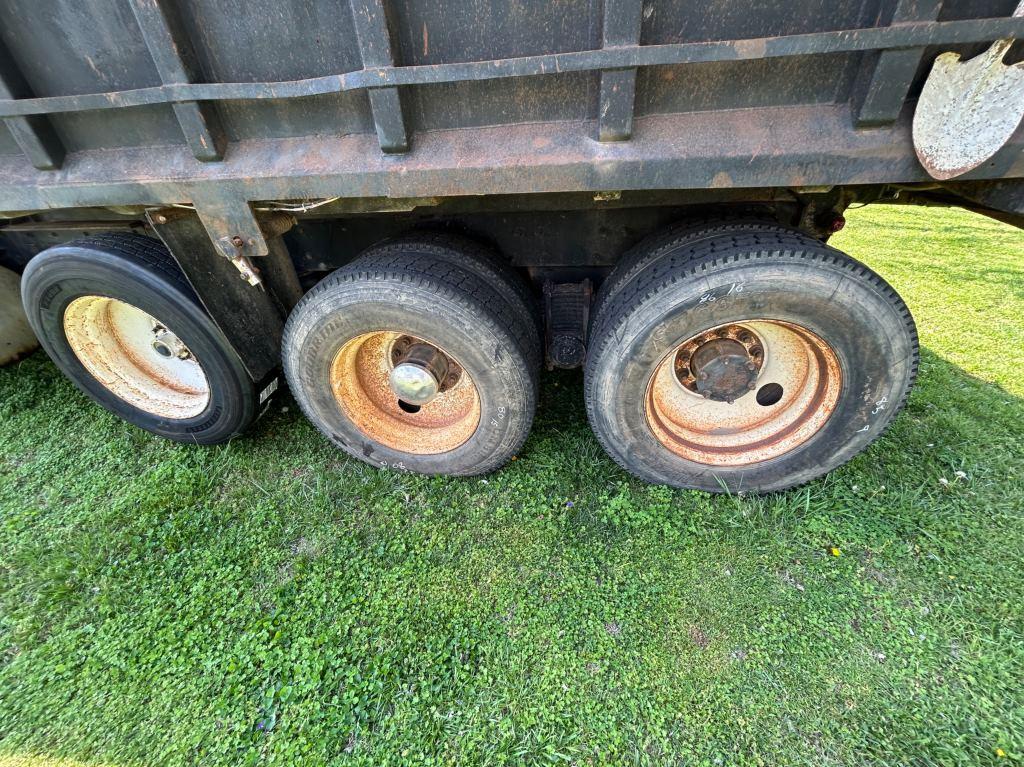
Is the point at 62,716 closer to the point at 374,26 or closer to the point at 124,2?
the point at 124,2

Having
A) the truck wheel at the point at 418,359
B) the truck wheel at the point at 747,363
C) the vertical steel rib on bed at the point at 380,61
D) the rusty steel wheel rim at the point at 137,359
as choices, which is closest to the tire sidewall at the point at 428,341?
the truck wheel at the point at 418,359

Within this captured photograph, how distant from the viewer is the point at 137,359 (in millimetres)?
3172

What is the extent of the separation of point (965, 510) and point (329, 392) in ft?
10.1

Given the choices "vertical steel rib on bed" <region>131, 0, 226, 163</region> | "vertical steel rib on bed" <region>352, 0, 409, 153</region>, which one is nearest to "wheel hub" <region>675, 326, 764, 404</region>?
"vertical steel rib on bed" <region>352, 0, 409, 153</region>

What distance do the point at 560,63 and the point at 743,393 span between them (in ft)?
5.21

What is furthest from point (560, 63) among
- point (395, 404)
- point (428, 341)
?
point (395, 404)

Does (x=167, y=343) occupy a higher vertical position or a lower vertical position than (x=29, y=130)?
lower

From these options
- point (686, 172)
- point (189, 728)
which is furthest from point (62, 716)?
point (686, 172)

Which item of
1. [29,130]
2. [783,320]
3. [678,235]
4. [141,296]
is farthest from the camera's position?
[141,296]

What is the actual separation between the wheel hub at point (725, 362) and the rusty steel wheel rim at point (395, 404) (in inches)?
41.7

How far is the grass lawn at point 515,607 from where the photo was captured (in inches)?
72.4

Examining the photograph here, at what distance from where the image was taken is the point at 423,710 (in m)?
1.92

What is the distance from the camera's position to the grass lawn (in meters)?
1.84

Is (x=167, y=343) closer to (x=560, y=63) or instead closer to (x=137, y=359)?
(x=137, y=359)
